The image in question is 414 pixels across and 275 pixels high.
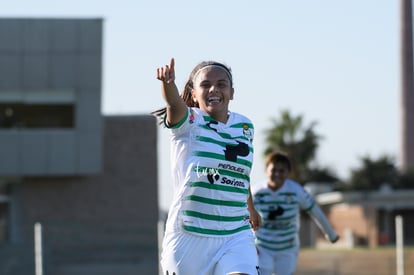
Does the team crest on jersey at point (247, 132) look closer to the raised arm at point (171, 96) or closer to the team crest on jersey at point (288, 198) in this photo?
the raised arm at point (171, 96)

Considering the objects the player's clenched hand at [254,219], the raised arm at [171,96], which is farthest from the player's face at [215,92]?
the player's clenched hand at [254,219]

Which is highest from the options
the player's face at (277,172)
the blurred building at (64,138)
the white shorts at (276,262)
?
the blurred building at (64,138)

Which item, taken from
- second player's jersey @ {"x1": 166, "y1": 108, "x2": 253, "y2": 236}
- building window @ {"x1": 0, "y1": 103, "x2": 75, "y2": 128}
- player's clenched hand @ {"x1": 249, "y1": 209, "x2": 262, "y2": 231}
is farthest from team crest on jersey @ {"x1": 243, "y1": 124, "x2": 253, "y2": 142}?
building window @ {"x1": 0, "y1": 103, "x2": 75, "y2": 128}

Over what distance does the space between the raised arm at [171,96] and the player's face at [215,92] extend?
1.03 ft

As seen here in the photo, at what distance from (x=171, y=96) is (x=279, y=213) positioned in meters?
6.16

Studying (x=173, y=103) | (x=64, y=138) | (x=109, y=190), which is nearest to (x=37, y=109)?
(x=64, y=138)

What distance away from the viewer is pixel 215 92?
6.99 meters

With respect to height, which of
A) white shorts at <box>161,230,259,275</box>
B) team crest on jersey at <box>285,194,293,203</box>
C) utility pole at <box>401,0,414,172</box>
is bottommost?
white shorts at <box>161,230,259,275</box>

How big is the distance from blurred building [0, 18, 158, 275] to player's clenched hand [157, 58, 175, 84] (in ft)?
128

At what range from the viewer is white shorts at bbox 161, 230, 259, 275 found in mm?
6859

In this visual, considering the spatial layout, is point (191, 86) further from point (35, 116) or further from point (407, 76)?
point (407, 76)

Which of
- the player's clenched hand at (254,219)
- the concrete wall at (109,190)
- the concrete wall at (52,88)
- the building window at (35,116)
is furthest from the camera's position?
the building window at (35,116)

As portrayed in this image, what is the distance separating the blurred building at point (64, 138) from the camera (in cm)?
4731

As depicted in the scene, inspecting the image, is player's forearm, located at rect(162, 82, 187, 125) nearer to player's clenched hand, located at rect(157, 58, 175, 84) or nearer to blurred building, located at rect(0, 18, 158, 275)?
player's clenched hand, located at rect(157, 58, 175, 84)
